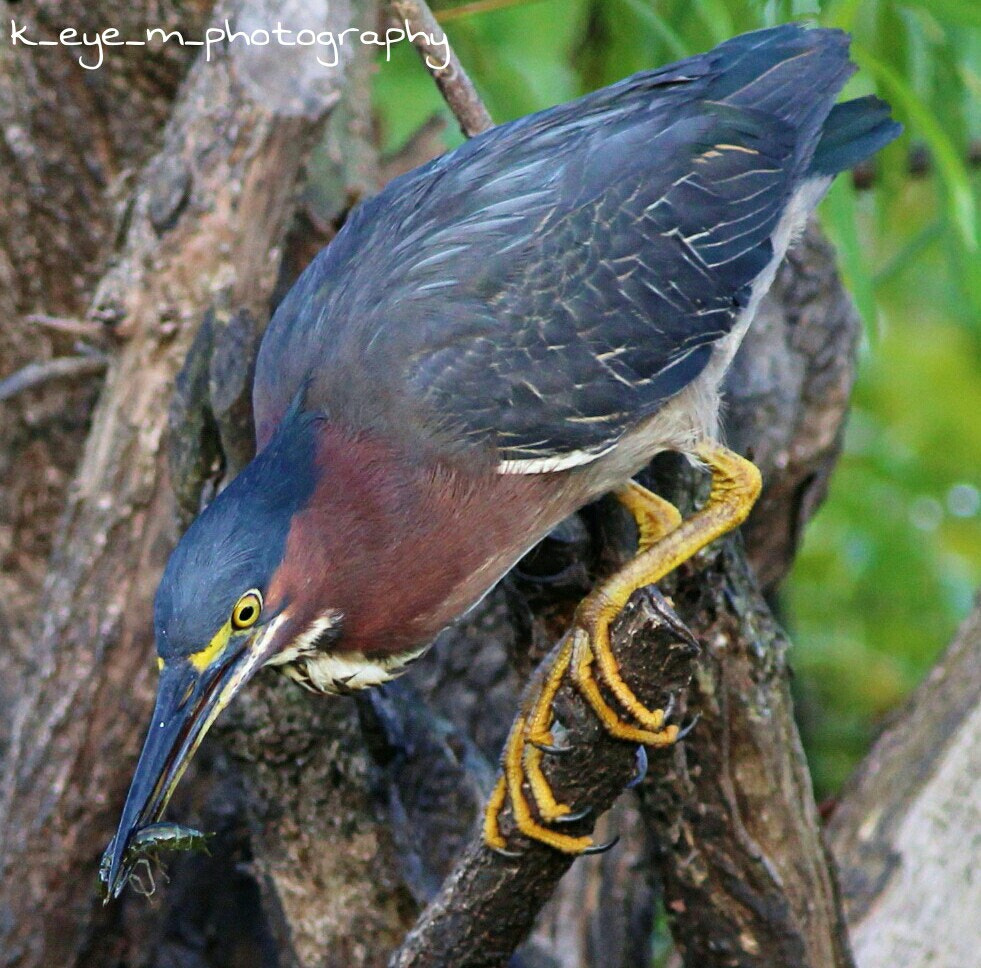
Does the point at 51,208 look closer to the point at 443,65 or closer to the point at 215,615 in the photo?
→ the point at 443,65

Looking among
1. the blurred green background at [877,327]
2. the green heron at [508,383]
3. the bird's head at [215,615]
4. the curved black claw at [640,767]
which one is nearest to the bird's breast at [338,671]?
the green heron at [508,383]

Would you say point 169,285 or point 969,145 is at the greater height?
point 169,285

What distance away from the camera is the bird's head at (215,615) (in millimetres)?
1900

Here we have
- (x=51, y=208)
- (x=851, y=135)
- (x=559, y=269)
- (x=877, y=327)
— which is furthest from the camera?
(x=51, y=208)

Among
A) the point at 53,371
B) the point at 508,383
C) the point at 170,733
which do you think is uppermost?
the point at 53,371

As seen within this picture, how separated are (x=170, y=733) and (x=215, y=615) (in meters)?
0.18

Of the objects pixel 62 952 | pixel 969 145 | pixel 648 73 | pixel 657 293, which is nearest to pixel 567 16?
pixel 969 145

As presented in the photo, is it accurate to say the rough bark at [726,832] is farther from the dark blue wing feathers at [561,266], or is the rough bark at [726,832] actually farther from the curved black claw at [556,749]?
the dark blue wing feathers at [561,266]

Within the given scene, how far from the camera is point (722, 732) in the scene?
2.36 meters

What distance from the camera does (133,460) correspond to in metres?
2.77

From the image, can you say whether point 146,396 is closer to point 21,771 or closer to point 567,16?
point 21,771

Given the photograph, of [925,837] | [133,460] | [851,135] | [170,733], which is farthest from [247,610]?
[925,837]

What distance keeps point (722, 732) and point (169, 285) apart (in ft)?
4.54

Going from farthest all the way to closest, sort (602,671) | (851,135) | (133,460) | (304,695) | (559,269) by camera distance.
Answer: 1. (133,460)
2. (851,135)
3. (304,695)
4. (559,269)
5. (602,671)
